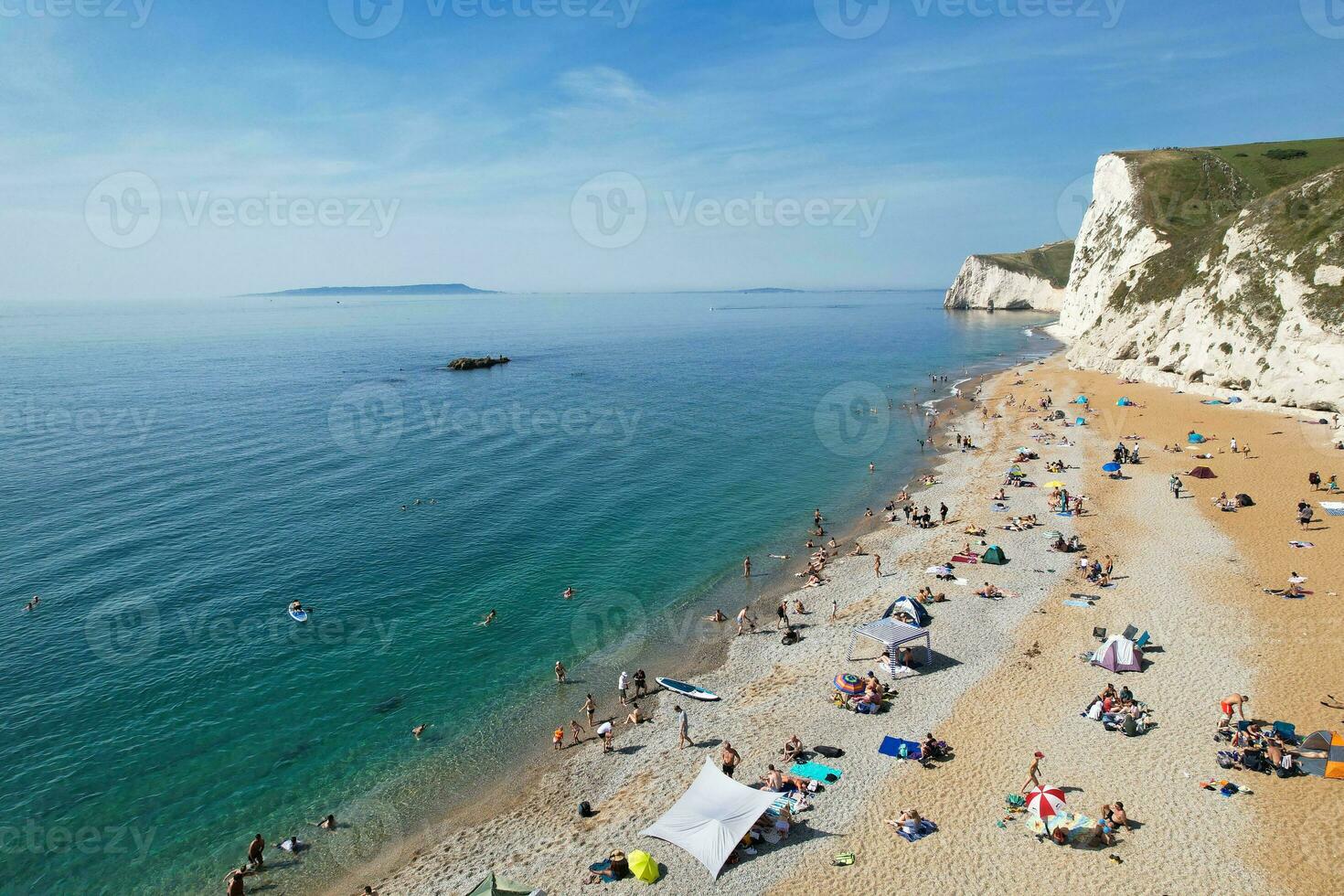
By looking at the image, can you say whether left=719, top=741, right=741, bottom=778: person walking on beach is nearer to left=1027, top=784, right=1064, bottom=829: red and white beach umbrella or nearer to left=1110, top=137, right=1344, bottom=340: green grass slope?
left=1027, top=784, right=1064, bottom=829: red and white beach umbrella

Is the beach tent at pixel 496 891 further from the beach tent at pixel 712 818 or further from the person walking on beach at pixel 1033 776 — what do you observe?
the person walking on beach at pixel 1033 776

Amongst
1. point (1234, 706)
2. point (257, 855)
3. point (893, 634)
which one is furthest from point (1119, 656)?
point (257, 855)

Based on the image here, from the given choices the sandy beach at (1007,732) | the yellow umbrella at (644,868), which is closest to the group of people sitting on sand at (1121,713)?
the sandy beach at (1007,732)

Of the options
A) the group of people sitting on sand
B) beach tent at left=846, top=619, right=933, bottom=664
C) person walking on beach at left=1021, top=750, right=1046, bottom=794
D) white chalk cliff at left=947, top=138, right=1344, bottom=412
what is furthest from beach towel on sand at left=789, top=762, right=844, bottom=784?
white chalk cliff at left=947, top=138, right=1344, bottom=412

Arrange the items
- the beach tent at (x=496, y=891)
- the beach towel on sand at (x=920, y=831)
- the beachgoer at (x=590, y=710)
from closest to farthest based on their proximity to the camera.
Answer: the beach tent at (x=496, y=891), the beach towel on sand at (x=920, y=831), the beachgoer at (x=590, y=710)

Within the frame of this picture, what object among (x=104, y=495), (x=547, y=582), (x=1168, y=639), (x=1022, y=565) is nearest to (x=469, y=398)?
(x=104, y=495)

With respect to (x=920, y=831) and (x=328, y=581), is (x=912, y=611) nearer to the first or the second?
(x=920, y=831)
